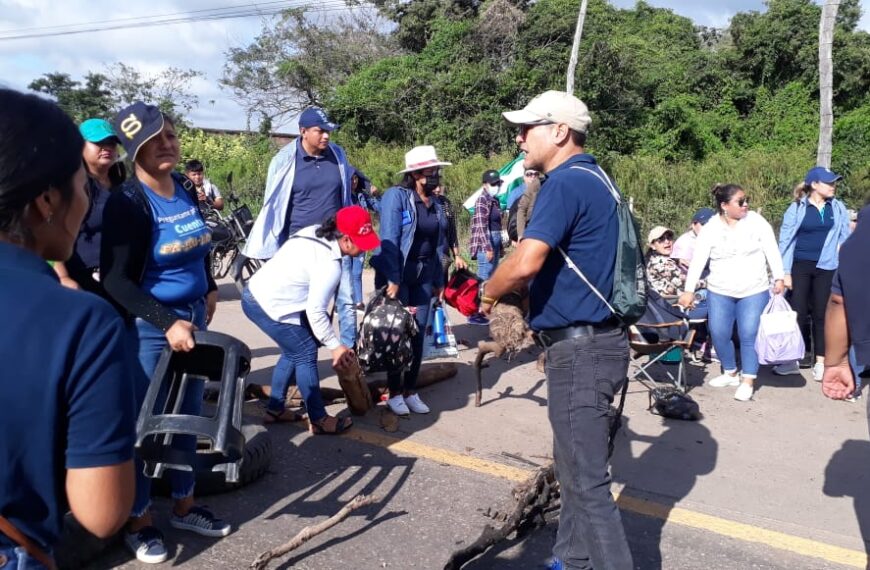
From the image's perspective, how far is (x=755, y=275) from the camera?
6.41 meters

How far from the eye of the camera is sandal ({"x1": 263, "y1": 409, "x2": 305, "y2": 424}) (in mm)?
5223

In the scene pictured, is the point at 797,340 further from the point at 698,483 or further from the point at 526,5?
the point at 526,5

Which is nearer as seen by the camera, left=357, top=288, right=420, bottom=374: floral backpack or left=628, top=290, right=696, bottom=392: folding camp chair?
left=357, top=288, right=420, bottom=374: floral backpack

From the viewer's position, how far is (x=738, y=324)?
259 inches

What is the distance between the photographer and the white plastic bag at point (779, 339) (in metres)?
6.54

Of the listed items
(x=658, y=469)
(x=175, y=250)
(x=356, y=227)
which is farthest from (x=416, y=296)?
(x=175, y=250)

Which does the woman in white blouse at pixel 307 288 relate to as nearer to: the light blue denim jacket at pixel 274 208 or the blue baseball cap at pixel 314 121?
the light blue denim jacket at pixel 274 208

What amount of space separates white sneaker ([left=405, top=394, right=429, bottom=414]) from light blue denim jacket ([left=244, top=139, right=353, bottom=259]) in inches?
61.6

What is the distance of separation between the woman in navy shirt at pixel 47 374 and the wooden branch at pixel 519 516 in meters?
2.20

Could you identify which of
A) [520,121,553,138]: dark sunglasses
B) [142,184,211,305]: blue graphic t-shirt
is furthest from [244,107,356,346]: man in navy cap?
[520,121,553,138]: dark sunglasses

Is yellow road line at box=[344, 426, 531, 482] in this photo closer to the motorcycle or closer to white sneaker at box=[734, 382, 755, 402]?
white sneaker at box=[734, 382, 755, 402]

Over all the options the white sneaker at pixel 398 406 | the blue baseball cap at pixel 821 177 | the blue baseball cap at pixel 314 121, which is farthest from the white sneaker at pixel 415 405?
the blue baseball cap at pixel 821 177

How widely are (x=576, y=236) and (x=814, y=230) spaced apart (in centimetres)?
513

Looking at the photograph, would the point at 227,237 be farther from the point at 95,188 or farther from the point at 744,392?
the point at 744,392
